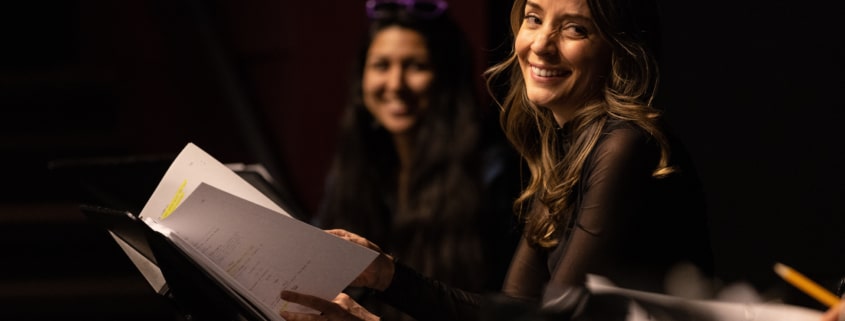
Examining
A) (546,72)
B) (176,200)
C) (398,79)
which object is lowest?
(398,79)

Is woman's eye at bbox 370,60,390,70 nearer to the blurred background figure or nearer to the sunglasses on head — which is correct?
the blurred background figure

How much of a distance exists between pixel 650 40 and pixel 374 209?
4.83 feet

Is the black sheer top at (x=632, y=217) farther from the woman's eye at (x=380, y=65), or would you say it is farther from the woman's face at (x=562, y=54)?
the woman's eye at (x=380, y=65)

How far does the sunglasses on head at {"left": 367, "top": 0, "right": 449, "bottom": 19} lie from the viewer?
295 centimetres

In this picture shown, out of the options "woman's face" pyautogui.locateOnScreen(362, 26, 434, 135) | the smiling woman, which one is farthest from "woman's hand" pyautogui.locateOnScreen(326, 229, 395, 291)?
"woman's face" pyautogui.locateOnScreen(362, 26, 434, 135)

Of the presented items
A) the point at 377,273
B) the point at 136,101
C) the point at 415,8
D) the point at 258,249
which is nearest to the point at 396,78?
the point at 415,8

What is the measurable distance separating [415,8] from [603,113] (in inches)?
64.5

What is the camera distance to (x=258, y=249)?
1.29 m

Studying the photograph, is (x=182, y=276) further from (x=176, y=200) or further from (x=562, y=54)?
(x=562, y=54)

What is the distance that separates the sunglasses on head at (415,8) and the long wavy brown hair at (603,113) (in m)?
1.45

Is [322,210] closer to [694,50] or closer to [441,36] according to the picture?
[441,36]

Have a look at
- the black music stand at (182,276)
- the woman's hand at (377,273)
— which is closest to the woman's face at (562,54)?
the woman's hand at (377,273)

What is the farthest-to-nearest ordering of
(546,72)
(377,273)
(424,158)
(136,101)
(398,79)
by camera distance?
(136,101)
(398,79)
(424,158)
(377,273)
(546,72)

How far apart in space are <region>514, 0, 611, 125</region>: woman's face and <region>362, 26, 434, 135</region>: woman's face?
4.98 feet
